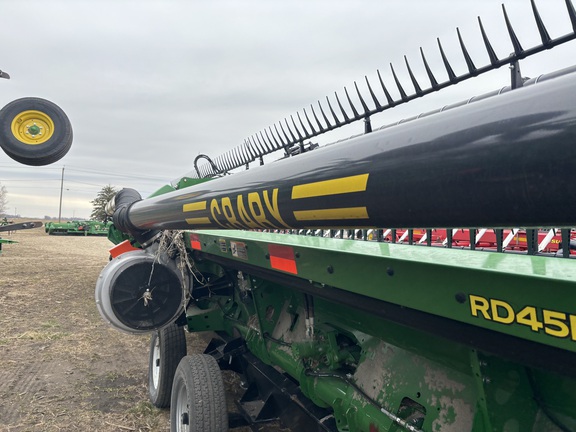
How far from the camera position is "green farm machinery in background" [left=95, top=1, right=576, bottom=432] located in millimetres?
865

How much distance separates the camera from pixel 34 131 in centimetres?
468

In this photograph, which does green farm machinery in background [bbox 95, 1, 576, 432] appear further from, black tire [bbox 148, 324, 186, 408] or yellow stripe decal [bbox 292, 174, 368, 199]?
black tire [bbox 148, 324, 186, 408]

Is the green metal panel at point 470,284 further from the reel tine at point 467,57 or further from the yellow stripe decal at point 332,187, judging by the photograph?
the reel tine at point 467,57

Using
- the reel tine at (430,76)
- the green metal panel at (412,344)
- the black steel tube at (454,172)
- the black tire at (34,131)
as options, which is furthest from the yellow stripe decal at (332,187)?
the black tire at (34,131)

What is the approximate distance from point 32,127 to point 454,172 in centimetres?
475

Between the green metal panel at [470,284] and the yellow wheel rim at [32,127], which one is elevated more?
the yellow wheel rim at [32,127]

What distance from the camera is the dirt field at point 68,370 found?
13.0ft

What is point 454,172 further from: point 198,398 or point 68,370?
point 68,370

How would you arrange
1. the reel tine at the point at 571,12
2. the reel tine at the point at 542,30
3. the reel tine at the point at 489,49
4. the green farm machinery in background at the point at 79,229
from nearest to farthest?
the reel tine at the point at 571,12
the reel tine at the point at 542,30
the reel tine at the point at 489,49
the green farm machinery in background at the point at 79,229

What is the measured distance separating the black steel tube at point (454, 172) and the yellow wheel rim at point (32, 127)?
13.1 feet

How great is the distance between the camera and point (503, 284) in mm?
1150

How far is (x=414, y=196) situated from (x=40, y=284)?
11.2 metres

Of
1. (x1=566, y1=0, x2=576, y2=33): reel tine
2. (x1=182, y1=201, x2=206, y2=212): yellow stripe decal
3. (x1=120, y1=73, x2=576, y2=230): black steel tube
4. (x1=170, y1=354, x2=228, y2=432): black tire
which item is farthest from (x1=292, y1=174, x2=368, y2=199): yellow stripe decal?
(x1=170, y1=354, x2=228, y2=432): black tire

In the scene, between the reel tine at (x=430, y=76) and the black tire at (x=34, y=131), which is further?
the black tire at (x=34, y=131)
